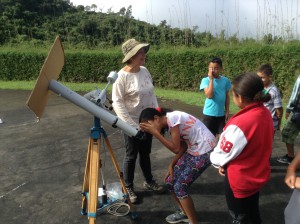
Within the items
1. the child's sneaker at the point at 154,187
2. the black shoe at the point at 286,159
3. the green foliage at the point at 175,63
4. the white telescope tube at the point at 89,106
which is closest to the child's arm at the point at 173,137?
the white telescope tube at the point at 89,106

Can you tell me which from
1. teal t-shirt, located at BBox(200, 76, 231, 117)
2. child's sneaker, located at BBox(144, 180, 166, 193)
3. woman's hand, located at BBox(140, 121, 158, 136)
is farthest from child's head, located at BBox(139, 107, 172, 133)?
teal t-shirt, located at BBox(200, 76, 231, 117)

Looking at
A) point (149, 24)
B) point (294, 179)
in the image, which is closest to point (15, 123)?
point (294, 179)

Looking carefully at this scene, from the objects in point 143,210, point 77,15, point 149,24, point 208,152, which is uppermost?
point 77,15

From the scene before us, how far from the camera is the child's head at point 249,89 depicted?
2.34 metres

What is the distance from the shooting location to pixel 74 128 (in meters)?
6.80

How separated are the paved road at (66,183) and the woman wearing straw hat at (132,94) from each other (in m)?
0.55

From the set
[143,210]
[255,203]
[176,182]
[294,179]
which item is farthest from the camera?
[143,210]

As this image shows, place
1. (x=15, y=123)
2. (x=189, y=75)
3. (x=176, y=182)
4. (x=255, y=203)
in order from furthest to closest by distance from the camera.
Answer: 1. (x=189, y=75)
2. (x=15, y=123)
3. (x=176, y=182)
4. (x=255, y=203)

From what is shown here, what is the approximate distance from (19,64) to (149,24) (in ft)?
23.4

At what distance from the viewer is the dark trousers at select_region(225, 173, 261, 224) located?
2484 mm

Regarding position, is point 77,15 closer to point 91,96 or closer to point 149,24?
point 149,24

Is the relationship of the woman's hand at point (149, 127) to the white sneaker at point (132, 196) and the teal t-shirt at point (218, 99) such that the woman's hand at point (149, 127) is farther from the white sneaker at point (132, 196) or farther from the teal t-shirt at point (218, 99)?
the teal t-shirt at point (218, 99)

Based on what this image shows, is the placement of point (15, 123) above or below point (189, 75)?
below

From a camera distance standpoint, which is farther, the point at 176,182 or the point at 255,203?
the point at 176,182
